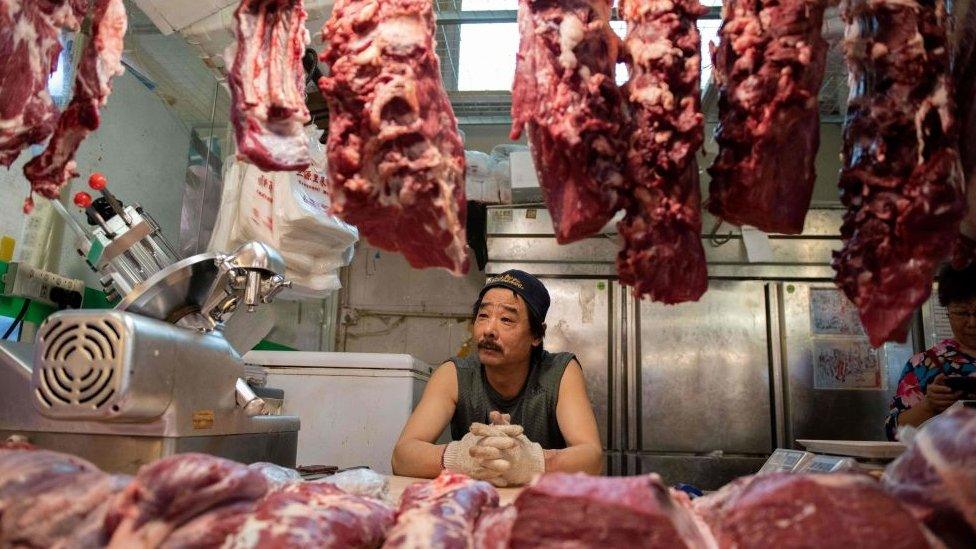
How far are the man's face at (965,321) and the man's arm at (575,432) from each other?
1.57 meters

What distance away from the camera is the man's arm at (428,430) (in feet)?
8.75

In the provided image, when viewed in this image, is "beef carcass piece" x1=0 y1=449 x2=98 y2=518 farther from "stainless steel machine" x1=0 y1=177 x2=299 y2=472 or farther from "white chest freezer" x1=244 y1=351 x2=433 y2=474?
"white chest freezer" x1=244 y1=351 x2=433 y2=474

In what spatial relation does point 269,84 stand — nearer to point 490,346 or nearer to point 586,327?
point 490,346

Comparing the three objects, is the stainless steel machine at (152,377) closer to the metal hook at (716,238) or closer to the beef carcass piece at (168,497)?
the beef carcass piece at (168,497)

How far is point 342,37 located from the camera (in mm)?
1385

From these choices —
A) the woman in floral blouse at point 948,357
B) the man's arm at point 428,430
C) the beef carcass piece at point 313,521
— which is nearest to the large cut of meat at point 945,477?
the beef carcass piece at point 313,521

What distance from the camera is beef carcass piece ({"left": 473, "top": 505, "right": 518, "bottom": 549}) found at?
991mm

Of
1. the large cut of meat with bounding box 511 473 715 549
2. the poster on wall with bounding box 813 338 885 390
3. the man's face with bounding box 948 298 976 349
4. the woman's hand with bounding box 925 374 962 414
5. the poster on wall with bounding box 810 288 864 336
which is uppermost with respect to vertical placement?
the poster on wall with bounding box 810 288 864 336

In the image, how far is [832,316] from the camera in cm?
491

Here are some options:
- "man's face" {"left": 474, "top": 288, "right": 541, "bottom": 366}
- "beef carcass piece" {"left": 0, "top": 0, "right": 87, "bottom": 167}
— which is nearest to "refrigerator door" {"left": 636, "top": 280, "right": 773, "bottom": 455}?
"man's face" {"left": 474, "top": 288, "right": 541, "bottom": 366}

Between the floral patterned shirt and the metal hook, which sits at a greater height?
the metal hook

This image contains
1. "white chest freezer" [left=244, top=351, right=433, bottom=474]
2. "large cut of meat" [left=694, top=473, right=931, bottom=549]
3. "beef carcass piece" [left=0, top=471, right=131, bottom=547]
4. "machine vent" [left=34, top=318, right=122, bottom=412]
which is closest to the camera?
"large cut of meat" [left=694, top=473, right=931, bottom=549]

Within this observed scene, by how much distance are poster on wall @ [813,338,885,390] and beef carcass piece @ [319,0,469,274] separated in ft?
13.9

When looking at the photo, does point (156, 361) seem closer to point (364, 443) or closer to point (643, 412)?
point (364, 443)
